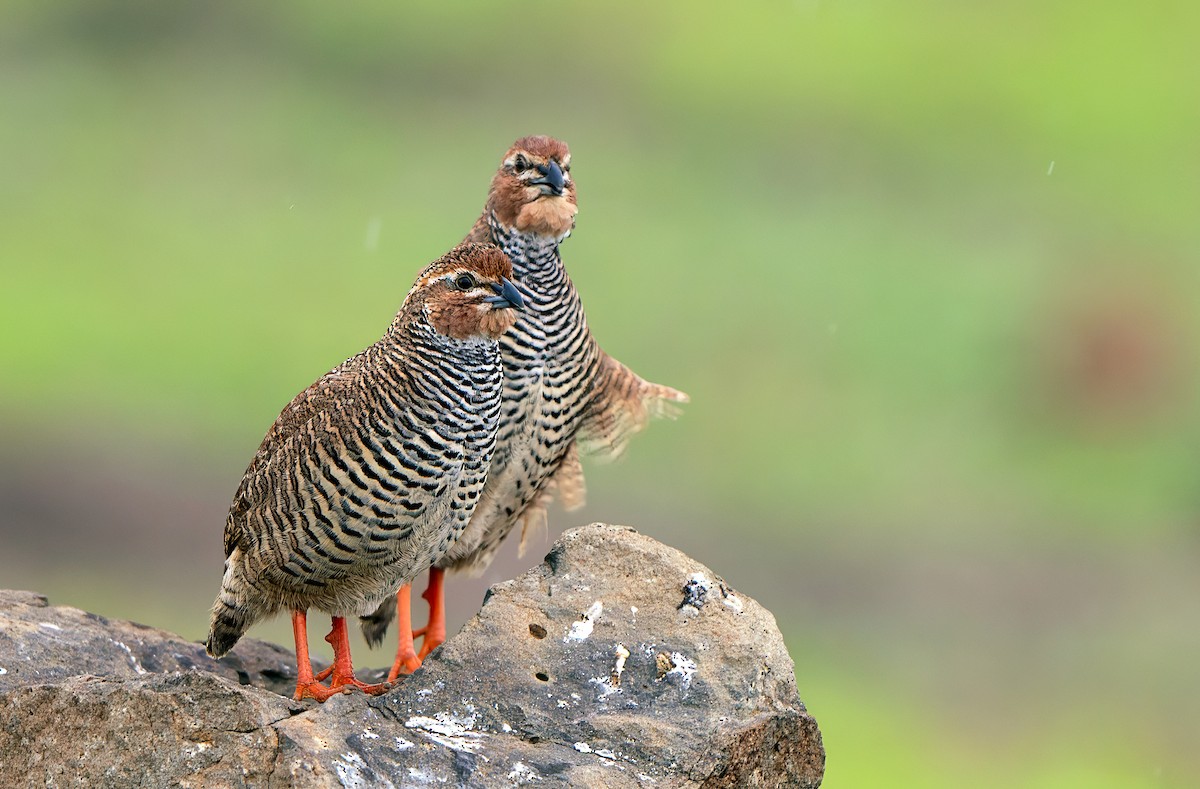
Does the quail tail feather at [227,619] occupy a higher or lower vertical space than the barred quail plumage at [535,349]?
lower

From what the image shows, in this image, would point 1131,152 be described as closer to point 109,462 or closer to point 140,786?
point 109,462

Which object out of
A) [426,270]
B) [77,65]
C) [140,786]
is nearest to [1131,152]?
[77,65]

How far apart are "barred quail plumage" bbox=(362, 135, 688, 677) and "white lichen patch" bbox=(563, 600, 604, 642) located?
149 centimetres

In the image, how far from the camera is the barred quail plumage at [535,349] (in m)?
8.80

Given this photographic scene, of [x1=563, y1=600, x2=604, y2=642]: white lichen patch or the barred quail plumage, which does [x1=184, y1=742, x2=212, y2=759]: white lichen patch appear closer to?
[x1=563, y1=600, x2=604, y2=642]: white lichen patch

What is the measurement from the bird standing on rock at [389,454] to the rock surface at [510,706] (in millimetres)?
501

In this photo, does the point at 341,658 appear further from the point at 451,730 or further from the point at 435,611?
the point at 435,611

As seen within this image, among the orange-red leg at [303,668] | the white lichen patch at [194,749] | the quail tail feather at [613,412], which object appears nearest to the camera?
the white lichen patch at [194,749]

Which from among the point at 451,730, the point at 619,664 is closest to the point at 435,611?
the point at 619,664

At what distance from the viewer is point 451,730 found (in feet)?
22.4

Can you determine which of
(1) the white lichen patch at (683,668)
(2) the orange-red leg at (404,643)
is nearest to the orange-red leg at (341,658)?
(2) the orange-red leg at (404,643)

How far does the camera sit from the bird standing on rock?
7.43 metres

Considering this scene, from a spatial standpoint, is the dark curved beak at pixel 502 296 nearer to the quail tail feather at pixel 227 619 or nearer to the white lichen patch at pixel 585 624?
the white lichen patch at pixel 585 624

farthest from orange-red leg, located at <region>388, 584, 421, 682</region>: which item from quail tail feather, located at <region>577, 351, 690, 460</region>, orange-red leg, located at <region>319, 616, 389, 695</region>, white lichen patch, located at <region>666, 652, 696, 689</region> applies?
white lichen patch, located at <region>666, 652, 696, 689</region>
